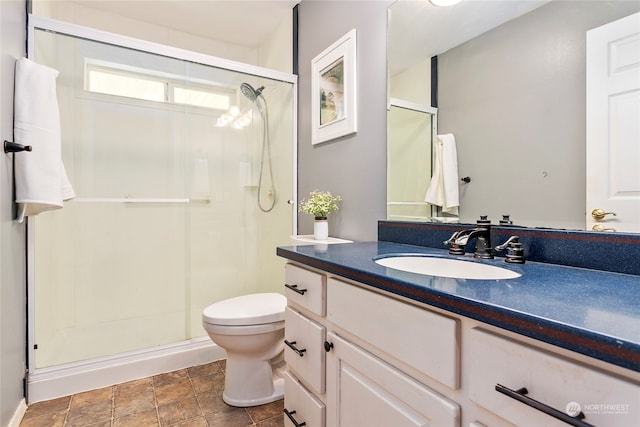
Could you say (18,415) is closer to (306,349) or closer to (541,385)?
(306,349)

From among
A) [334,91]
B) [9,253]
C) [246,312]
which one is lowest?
[246,312]

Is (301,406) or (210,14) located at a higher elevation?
(210,14)

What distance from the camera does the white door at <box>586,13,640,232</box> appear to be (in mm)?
842

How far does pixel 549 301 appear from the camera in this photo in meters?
0.58

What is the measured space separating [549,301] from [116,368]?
87.0 inches

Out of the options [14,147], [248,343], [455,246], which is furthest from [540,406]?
[14,147]

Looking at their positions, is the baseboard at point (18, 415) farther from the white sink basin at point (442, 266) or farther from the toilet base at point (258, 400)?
the white sink basin at point (442, 266)

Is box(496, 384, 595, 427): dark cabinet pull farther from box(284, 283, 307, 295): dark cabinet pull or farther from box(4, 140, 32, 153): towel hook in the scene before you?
box(4, 140, 32, 153): towel hook

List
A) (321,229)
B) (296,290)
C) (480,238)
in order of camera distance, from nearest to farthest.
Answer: (480,238), (296,290), (321,229)

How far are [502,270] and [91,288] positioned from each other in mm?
2429

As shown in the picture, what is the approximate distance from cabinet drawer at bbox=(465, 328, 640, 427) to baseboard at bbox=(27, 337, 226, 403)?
1988mm

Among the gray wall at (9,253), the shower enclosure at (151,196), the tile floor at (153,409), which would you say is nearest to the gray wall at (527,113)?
the tile floor at (153,409)

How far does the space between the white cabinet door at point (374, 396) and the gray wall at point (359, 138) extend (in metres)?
0.87

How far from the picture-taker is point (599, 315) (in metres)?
0.50
